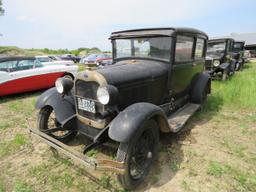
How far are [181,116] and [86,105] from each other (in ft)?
6.28

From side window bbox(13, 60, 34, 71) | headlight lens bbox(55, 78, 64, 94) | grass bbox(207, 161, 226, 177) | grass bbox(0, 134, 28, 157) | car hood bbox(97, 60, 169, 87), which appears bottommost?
grass bbox(0, 134, 28, 157)

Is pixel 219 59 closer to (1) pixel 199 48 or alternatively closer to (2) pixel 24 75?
(1) pixel 199 48

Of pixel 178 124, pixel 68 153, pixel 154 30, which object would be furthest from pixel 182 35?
pixel 68 153

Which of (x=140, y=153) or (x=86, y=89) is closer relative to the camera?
(x=140, y=153)

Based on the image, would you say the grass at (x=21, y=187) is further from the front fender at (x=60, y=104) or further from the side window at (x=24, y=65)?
the side window at (x=24, y=65)

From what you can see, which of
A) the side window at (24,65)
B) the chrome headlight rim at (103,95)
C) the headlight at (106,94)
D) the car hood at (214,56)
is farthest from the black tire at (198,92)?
the side window at (24,65)

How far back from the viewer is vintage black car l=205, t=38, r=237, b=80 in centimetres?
890

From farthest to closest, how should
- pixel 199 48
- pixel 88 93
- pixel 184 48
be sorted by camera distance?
pixel 199 48 < pixel 184 48 < pixel 88 93

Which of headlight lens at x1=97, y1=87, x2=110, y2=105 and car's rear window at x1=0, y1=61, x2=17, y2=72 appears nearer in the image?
headlight lens at x1=97, y1=87, x2=110, y2=105

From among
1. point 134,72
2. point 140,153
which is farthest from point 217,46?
point 140,153

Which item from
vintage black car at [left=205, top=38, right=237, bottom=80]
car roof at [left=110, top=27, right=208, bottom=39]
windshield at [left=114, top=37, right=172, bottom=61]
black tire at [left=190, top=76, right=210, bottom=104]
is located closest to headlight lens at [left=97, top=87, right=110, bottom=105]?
windshield at [left=114, top=37, right=172, bottom=61]

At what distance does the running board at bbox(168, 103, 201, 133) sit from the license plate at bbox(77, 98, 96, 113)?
4.03 feet

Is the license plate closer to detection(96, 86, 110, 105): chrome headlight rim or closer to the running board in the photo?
detection(96, 86, 110, 105): chrome headlight rim

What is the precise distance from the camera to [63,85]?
301cm
